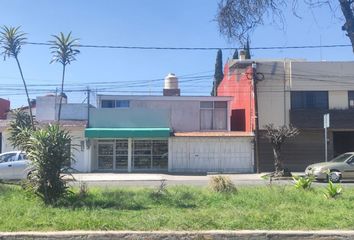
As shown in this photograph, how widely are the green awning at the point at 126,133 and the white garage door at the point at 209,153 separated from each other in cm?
116

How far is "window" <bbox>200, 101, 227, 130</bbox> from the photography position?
3856 centimetres

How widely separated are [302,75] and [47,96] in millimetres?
22116

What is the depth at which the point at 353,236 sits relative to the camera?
329 inches

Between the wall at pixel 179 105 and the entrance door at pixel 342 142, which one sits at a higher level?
the wall at pixel 179 105

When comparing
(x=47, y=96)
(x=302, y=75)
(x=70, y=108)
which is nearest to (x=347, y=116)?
(x=302, y=75)

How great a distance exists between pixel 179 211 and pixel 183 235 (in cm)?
201

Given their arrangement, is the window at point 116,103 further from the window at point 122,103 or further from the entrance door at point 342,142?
the entrance door at point 342,142

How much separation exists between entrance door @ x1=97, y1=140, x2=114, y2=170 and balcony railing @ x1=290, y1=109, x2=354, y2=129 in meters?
12.4

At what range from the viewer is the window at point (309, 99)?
35625 mm

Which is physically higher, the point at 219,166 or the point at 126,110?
the point at 126,110

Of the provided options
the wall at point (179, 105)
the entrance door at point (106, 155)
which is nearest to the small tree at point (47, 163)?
the entrance door at point (106, 155)

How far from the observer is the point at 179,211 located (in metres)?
10.3

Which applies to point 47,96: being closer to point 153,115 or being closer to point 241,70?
point 153,115

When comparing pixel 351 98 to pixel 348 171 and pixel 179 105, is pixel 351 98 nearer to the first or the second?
pixel 348 171
